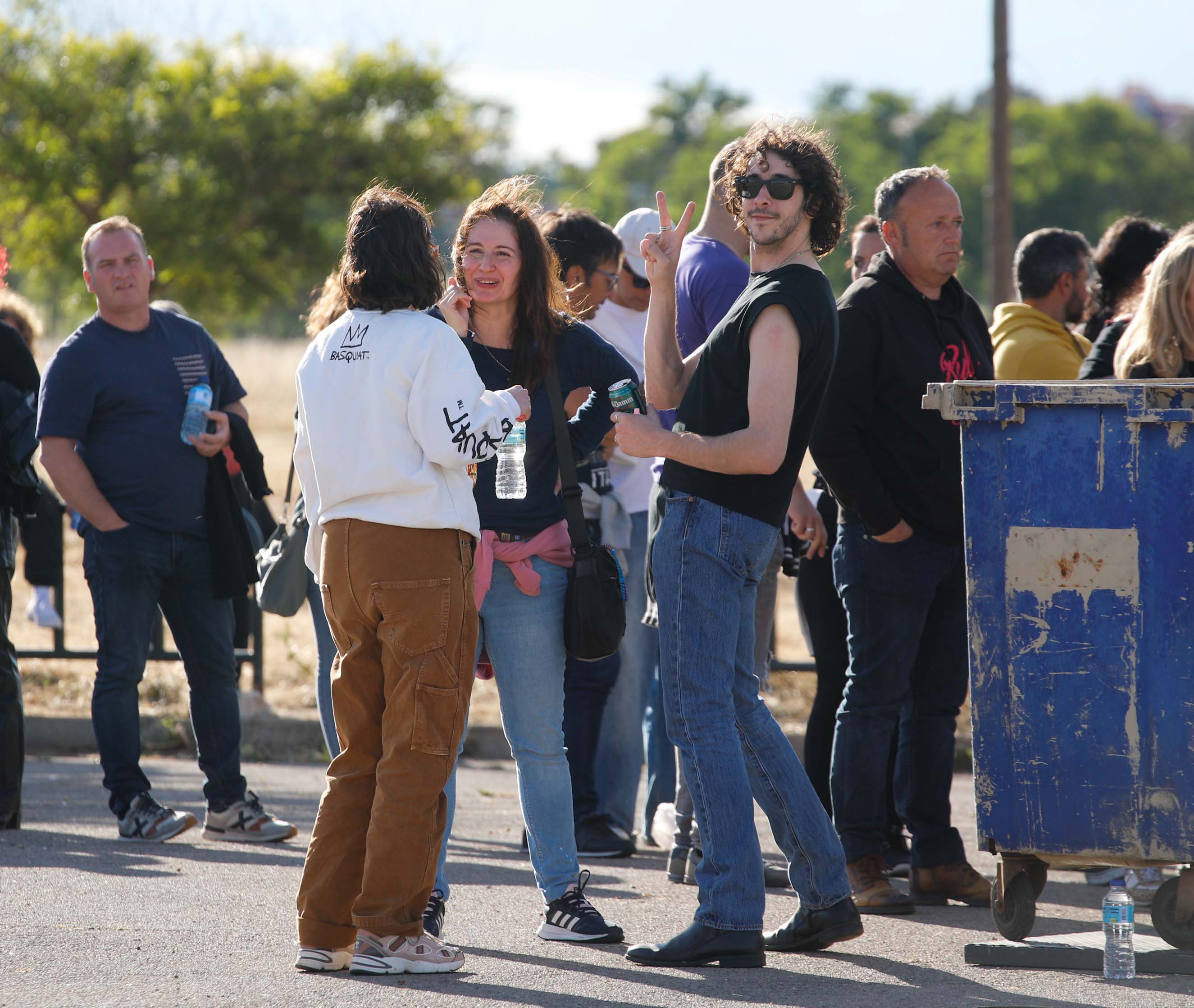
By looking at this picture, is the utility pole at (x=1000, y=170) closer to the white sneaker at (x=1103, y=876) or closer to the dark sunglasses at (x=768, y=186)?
the white sneaker at (x=1103, y=876)

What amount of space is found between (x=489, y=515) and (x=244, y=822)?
2150 millimetres

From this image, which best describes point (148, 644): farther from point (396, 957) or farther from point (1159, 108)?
point (1159, 108)

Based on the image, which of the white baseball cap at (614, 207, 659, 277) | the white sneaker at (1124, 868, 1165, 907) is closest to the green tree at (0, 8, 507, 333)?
the white baseball cap at (614, 207, 659, 277)

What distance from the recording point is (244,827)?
18.9ft

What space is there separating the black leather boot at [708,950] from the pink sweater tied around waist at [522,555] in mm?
989

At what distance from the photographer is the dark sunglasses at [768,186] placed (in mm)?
4055

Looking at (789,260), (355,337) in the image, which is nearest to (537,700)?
(355,337)

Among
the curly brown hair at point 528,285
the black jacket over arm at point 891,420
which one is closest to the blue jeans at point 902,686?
the black jacket over arm at point 891,420

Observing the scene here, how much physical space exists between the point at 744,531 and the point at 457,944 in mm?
1423

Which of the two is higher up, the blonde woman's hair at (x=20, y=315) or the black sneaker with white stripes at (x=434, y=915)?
the blonde woman's hair at (x=20, y=315)

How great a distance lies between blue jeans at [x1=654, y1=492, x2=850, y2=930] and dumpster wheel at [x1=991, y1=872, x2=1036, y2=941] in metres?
0.59

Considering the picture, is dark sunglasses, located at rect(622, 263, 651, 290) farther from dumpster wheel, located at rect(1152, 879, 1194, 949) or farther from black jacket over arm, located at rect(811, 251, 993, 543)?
dumpster wheel, located at rect(1152, 879, 1194, 949)

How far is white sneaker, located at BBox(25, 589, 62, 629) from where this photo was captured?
30.9 feet

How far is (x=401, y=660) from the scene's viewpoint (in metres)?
3.83
